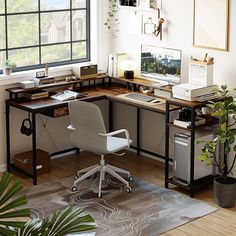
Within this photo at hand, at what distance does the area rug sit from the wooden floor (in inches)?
3.8

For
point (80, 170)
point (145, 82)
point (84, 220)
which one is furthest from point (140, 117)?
point (84, 220)

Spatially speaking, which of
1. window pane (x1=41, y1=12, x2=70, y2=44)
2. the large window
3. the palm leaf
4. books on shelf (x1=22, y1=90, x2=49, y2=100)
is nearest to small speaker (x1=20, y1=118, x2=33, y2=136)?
books on shelf (x1=22, y1=90, x2=49, y2=100)

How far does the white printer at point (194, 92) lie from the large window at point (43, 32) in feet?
5.53

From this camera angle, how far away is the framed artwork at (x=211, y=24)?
5.56m

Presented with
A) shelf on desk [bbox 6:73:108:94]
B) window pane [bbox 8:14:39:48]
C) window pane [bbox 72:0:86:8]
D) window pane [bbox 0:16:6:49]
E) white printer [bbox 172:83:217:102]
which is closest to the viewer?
white printer [bbox 172:83:217:102]

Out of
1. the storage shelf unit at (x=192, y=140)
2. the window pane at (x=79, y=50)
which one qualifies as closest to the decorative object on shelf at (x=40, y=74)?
the window pane at (x=79, y=50)

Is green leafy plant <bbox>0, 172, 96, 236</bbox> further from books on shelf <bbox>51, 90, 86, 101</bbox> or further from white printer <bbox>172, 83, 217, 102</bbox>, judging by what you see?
books on shelf <bbox>51, 90, 86, 101</bbox>

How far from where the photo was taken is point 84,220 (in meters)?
2.72

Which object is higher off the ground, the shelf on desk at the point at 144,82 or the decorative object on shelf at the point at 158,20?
the decorative object on shelf at the point at 158,20

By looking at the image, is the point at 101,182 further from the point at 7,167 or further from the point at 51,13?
the point at 51,13

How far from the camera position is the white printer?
5410 millimetres

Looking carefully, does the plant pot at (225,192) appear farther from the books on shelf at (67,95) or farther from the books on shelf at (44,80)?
the books on shelf at (44,80)

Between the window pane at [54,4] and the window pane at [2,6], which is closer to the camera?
the window pane at [2,6]

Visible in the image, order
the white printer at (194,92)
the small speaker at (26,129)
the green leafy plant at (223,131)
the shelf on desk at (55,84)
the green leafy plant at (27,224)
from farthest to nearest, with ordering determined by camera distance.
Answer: the shelf on desk at (55,84), the small speaker at (26,129), the white printer at (194,92), the green leafy plant at (223,131), the green leafy plant at (27,224)
